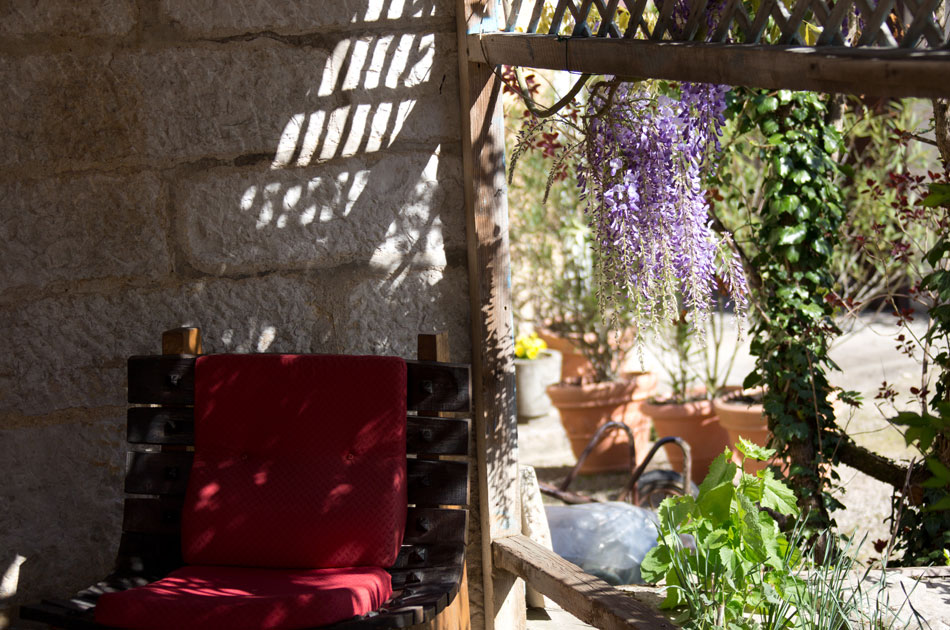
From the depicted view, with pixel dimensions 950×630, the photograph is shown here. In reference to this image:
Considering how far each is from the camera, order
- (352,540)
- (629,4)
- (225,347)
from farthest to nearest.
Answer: (225,347), (352,540), (629,4)

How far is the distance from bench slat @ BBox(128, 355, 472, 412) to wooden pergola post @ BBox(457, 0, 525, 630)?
235 mm

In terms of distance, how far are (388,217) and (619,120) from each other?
0.58 m

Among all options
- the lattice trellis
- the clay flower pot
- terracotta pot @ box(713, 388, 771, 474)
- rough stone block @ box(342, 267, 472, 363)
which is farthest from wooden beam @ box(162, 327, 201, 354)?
the clay flower pot

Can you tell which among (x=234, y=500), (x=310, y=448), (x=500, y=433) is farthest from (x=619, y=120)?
(x=234, y=500)

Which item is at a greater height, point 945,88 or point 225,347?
point 945,88

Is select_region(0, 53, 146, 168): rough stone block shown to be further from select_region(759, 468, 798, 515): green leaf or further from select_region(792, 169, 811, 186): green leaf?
select_region(792, 169, 811, 186): green leaf

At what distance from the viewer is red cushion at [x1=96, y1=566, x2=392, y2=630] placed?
1.57m

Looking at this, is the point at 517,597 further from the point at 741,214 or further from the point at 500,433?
the point at 741,214

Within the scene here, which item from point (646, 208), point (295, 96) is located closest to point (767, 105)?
point (646, 208)

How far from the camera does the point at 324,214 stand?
215 cm

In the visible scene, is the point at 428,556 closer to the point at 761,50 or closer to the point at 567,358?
the point at 761,50

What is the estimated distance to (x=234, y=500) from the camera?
1.91 m

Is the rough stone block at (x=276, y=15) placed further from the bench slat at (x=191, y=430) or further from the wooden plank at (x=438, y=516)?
the bench slat at (x=191, y=430)

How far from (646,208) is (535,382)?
3687 millimetres
